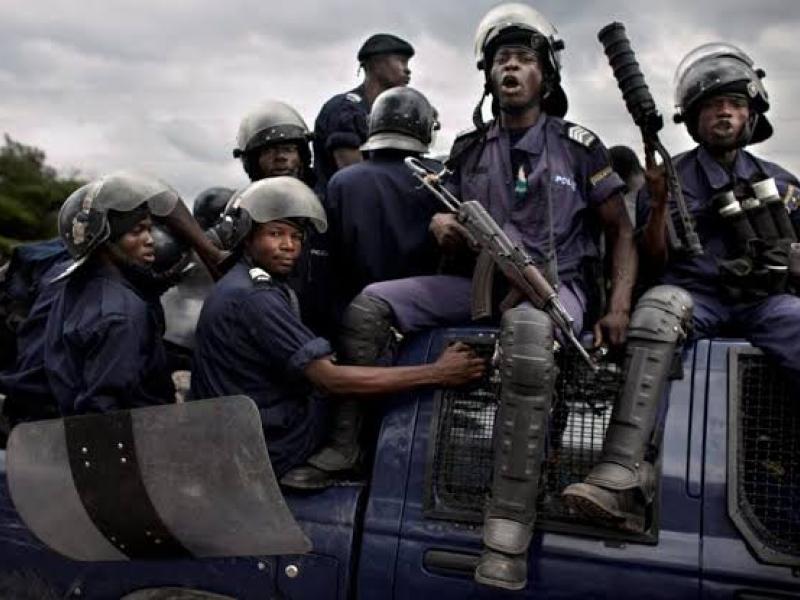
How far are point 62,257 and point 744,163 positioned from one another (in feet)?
10.0

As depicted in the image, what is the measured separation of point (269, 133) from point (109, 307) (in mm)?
1921

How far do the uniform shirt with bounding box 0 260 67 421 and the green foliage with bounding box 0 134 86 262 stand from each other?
27813 millimetres

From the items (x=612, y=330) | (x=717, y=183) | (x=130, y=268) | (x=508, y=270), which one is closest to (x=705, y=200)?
(x=717, y=183)

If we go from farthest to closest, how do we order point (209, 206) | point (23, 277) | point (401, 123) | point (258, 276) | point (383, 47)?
1. point (383, 47)
2. point (209, 206)
3. point (23, 277)
4. point (401, 123)
5. point (258, 276)

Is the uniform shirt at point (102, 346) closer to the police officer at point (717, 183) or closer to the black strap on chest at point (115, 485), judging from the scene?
the black strap on chest at point (115, 485)

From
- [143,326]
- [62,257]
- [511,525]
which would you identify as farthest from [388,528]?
[62,257]

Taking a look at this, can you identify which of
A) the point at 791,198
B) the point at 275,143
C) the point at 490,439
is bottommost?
the point at 490,439

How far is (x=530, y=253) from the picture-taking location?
3406mm

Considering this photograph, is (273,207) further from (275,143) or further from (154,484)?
(275,143)

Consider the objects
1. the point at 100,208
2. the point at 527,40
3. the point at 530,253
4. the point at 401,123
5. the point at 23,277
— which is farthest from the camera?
the point at 23,277

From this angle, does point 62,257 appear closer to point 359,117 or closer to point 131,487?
point 131,487

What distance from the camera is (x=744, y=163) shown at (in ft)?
11.8

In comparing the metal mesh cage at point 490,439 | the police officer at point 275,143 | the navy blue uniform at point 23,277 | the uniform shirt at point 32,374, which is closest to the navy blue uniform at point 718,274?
the metal mesh cage at point 490,439

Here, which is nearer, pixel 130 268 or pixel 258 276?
pixel 258 276
